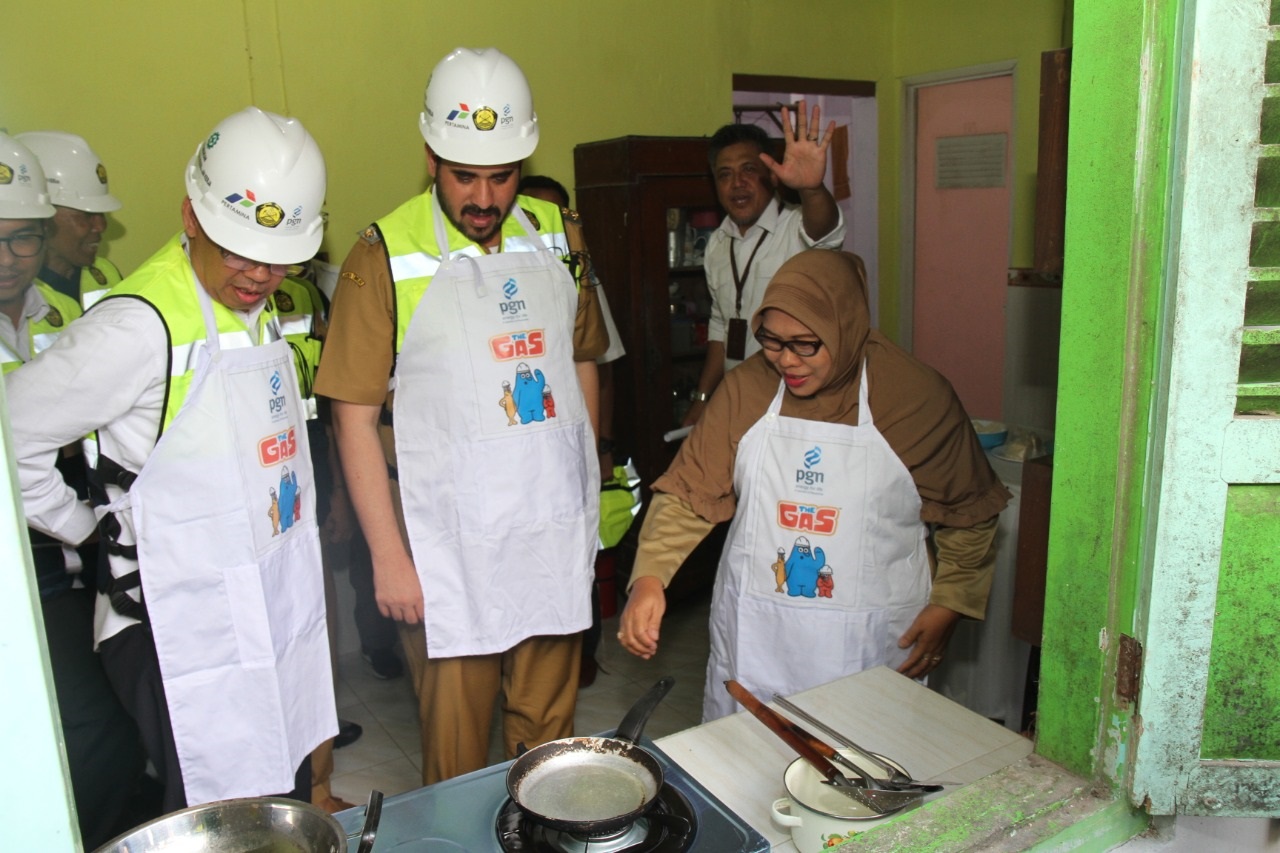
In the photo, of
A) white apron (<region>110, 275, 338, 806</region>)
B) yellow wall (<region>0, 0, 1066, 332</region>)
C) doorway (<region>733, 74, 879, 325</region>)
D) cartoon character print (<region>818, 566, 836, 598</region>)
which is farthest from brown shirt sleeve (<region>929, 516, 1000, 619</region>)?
doorway (<region>733, 74, 879, 325</region>)

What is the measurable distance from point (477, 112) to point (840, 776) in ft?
5.54

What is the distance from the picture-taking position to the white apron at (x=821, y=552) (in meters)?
2.21

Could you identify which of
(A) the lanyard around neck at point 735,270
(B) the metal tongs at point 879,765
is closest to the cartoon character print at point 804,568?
(B) the metal tongs at point 879,765

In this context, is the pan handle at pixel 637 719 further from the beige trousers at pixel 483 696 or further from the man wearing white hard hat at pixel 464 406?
the beige trousers at pixel 483 696

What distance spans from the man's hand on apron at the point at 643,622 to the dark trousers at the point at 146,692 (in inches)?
37.5

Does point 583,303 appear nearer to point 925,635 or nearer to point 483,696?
point 483,696

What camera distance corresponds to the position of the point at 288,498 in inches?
88.4

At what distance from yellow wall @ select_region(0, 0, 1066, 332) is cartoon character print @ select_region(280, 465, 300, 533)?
1.72 m

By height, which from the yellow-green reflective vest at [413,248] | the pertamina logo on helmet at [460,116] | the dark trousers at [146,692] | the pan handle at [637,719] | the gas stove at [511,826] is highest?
the pertamina logo on helmet at [460,116]

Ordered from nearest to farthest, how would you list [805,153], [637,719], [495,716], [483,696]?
[637,719], [483,696], [805,153], [495,716]

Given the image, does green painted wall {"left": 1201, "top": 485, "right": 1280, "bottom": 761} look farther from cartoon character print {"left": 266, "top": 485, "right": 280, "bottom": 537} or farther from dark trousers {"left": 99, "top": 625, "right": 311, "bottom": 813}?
dark trousers {"left": 99, "top": 625, "right": 311, "bottom": 813}

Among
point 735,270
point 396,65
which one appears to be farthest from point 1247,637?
point 396,65

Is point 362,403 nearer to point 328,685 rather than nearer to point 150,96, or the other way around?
point 328,685

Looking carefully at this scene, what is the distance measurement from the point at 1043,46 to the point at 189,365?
4094 mm
